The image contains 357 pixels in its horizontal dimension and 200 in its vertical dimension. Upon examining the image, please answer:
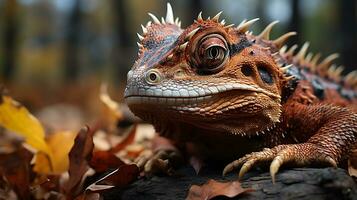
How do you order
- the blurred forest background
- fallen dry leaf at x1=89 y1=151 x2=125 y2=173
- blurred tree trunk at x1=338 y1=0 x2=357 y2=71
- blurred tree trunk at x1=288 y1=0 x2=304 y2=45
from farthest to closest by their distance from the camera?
1. the blurred forest background
2. blurred tree trunk at x1=288 y1=0 x2=304 y2=45
3. blurred tree trunk at x1=338 y1=0 x2=357 y2=71
4. fallen dry leaf at x1=89 y1=151 x2=125 y2=173

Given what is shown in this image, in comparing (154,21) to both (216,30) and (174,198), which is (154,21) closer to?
(216,30)

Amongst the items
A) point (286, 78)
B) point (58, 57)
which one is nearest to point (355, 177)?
point (286, 78)

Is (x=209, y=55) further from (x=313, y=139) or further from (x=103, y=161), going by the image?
(x=103, y=161)

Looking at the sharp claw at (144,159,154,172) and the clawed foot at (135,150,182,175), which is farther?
the sharp claw at (144,159,154,172)

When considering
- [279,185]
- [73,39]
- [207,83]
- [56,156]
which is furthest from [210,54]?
[73,39]

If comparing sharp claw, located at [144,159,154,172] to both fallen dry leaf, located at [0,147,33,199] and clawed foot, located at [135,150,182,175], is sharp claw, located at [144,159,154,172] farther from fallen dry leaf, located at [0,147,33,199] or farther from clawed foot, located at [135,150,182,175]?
fallen dry leaf, located at [0,147,33,199]

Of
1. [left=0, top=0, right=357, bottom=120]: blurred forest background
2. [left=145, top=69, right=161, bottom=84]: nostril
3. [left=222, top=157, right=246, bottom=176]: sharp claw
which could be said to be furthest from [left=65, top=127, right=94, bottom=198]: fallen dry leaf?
[left=0, top=0, right=357, bottom=120]: blurred forest background
